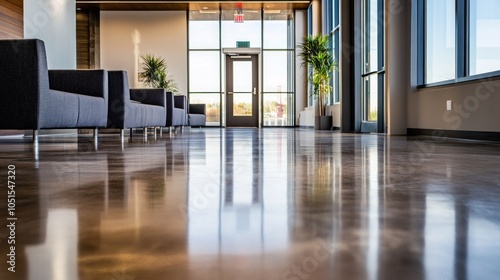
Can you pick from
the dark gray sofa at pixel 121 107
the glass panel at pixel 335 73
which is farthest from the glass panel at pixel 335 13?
the dark gray sofa at pixel 121 107

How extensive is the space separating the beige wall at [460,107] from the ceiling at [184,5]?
784 cm

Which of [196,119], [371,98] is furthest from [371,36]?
[196,119]

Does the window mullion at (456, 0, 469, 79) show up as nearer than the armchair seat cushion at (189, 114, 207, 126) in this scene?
Yes

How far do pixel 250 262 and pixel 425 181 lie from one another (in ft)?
3.59

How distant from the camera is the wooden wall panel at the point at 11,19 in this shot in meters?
6.27

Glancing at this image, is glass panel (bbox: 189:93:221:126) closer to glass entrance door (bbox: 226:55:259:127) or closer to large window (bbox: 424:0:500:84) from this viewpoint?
glass entrance door (bbox: 226:55:259:127)

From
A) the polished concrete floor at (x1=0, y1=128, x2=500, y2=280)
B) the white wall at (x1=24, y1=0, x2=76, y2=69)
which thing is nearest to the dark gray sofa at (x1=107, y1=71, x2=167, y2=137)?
the white wall at (x1=24, y1=0, x2=76, y2=69)

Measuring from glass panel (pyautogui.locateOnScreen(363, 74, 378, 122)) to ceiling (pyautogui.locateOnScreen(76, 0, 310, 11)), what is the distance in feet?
18.3

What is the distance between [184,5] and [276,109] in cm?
435

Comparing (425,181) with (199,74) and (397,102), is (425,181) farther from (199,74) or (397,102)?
(199,74)

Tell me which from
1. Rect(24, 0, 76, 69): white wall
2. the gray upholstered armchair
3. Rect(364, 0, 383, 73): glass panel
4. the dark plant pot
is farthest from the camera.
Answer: the dark plant pot

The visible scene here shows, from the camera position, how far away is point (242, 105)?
14938mm

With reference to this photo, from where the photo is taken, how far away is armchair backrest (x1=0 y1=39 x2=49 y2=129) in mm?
3502

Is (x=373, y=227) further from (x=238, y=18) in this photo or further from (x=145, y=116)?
(x=238, y=18)
